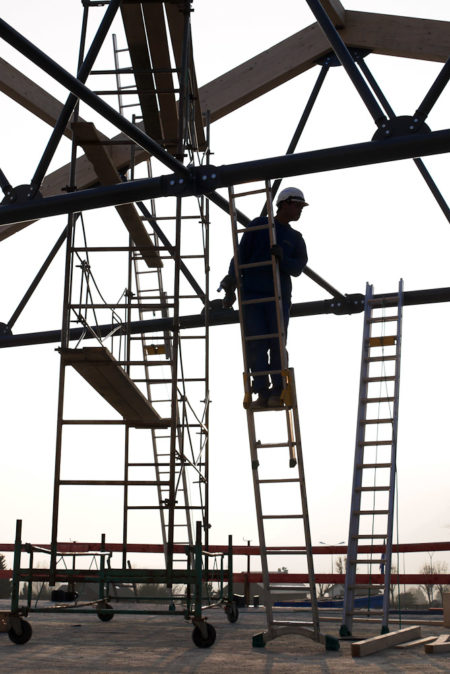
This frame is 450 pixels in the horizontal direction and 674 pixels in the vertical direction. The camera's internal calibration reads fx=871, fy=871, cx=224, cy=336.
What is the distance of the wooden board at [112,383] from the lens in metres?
7.57

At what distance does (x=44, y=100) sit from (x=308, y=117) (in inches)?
129

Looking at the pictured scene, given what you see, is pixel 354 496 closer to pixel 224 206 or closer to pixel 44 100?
pixel 224 206

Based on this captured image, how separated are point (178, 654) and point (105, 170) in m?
5.15

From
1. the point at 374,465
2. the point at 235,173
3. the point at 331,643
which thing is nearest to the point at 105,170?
the point at 235,173

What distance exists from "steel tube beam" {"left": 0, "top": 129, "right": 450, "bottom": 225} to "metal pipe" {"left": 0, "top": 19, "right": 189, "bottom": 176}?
296 mm

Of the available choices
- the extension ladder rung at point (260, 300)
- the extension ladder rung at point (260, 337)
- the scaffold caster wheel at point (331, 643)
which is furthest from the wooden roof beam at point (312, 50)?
the scaffold caster wheel at point (331, 643)

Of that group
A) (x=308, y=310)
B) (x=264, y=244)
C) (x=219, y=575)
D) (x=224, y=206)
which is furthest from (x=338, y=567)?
(x=264, y=244)

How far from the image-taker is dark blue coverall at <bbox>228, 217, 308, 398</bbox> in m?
7.31

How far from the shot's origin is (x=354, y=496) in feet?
25.4

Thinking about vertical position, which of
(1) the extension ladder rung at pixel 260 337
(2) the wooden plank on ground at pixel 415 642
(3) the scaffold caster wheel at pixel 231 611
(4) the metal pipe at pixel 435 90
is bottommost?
(2) the wooden plank on ground at pixel 415 642

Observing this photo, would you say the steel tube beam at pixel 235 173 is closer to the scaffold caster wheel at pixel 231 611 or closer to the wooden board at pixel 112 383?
the wooden board at pixel 112 383

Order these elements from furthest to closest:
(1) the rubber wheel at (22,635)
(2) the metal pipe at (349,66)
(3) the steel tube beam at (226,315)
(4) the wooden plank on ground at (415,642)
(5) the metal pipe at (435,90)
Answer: (3) the steel tube beam at (226,315) < (2) the metal pipe at (349,66) < (5) the metal pipe at (435,90) < (1) the rubber wheel at (22,635) < (4) the wooden plank on ground at (415,642)

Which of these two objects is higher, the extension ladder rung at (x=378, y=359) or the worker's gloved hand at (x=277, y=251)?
the worker's gloved hand at (x=277, y=251)

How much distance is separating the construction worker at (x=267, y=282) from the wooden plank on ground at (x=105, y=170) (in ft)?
5.23
